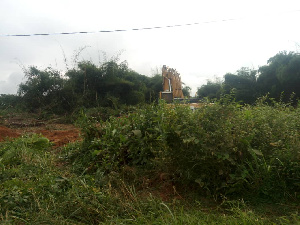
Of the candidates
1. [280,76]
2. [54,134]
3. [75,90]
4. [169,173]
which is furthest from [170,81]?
[169,173]

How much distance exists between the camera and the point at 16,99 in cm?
1260

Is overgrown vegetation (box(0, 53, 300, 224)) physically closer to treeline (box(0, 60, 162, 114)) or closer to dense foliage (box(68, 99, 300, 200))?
dense foliage (box(68, 99, 300, 200))

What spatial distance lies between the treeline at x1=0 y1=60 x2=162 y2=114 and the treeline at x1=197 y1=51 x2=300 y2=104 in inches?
162

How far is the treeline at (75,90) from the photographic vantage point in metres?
12.2

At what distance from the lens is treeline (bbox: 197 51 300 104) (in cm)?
1230

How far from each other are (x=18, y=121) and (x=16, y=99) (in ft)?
12.0

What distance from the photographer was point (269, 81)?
13211 millimetres

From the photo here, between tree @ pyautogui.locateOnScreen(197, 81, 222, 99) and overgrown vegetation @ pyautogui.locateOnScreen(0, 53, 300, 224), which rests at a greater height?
tree @ pyautogui.locateOnScreen(197, 81, 222, 99)

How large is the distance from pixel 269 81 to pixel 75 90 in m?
9.45

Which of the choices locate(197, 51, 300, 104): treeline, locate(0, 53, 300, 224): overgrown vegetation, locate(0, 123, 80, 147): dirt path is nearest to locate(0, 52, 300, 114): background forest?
locate(197, 51, 300, 104): treeline

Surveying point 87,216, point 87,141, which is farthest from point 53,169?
point 87,216

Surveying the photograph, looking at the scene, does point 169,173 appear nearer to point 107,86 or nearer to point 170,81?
point 170,81

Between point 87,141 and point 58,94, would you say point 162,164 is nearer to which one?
point 87,141

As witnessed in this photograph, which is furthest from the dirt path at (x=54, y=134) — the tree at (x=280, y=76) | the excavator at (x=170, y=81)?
the tree at (x=280, y=76)
